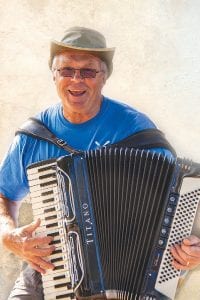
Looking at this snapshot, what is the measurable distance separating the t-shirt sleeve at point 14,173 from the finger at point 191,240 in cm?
76

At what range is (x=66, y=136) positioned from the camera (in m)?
2.40

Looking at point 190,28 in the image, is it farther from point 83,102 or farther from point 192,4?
point 83,102

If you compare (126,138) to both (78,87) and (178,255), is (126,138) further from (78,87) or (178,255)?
(178,255)

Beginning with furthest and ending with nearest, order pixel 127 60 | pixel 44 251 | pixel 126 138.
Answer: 1. pixel 127 60
2. pixel 126 138
3. pixel 44 251

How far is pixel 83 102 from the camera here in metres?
2.41

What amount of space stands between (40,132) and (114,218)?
512mm

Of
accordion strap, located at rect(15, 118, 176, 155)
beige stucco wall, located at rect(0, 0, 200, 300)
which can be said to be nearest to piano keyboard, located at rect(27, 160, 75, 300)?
accordion strap, located at rect(15, 118, 176, 155)

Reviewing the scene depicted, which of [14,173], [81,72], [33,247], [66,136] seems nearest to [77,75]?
[81,72]

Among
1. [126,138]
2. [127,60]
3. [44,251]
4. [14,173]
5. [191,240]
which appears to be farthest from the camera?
[127,60]

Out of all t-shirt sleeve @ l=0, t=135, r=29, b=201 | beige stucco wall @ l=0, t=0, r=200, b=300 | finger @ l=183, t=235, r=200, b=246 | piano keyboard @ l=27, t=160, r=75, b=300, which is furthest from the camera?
beige stucco wall @ l=0, t=0, r=200, b=300

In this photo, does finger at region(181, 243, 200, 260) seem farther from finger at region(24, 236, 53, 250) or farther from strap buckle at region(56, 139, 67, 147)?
strap buckle at region(56, 139, 67, 147)

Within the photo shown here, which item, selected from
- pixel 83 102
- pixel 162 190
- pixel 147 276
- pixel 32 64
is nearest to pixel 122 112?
pixel 83 102

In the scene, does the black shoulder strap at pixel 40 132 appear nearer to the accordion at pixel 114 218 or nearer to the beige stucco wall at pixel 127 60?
the accordion at pixel 114 218

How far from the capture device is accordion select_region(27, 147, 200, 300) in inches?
80.4
